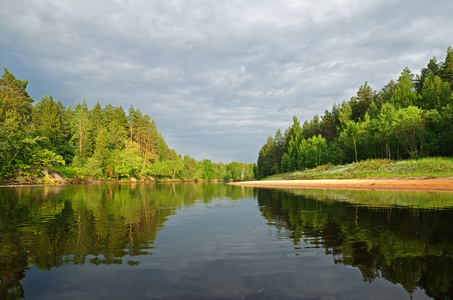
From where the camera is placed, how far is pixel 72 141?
82.8 m

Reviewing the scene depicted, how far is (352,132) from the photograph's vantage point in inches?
2482

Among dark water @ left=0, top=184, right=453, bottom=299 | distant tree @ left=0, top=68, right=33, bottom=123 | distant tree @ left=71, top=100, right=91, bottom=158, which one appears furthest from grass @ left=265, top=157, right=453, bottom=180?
distant tree @ left=0, top=68, right=33, bottom=123

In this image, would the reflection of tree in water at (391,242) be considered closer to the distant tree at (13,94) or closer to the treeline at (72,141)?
the treeline at (72,141)

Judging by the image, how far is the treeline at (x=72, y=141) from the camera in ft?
175

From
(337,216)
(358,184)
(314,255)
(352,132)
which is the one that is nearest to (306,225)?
(337,216)

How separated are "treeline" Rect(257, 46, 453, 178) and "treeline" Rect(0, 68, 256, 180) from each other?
61.2 metres

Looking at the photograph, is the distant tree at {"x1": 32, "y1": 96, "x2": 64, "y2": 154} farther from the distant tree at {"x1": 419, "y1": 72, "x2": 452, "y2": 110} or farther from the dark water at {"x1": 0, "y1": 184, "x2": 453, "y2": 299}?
the distant tree at {"x1": 419, "y1": 72, "x2": 452, "y2": 110}

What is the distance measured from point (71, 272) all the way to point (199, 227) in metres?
6.38

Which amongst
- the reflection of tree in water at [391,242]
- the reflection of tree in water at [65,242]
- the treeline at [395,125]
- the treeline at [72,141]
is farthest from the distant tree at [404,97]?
the treeline at [72,141]

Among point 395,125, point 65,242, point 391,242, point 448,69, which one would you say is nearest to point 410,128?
point 395,125

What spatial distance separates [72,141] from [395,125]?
314 feet

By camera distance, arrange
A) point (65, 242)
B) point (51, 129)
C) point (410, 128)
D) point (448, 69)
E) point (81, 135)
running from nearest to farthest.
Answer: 1. point (65, 242)
2. point (410, 128)
3. point (448, 69)
4. point (51, 129)
5. point (81, 135)

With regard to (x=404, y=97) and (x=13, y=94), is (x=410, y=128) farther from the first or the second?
(x=13, y=94)

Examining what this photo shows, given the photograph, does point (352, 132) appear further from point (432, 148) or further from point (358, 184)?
point (358, 184)
